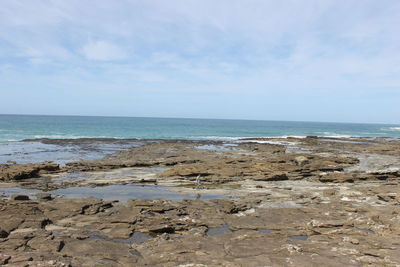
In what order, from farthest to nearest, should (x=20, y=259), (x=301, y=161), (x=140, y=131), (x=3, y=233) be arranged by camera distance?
1. (x=140, y=131)
2. (x=301, y=161)
3. (x=3, y=233)
4. (x=20, y=259)

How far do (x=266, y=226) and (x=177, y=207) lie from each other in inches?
118

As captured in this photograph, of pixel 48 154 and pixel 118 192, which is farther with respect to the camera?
pixel 48 154

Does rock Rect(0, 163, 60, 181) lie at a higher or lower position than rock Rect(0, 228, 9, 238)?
lower

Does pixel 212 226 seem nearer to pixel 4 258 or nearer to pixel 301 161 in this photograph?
pixel 4 258

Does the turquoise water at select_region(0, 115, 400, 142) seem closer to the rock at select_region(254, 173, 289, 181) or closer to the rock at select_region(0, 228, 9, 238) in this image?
the rock at select_region(254, 173, 289, 181)

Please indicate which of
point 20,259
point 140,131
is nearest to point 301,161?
point 20,259

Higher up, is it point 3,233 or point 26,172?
point 3,233

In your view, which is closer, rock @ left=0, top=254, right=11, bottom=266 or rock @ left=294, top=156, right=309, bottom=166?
rock @ left=0, top=254, right=11, bottom=266

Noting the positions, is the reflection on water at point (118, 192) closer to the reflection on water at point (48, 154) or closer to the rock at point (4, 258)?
the rock at point (4, 258)

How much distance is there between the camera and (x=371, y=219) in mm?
8445

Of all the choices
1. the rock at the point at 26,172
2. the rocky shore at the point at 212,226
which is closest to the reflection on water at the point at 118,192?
the rocky shore at the point at 212,226

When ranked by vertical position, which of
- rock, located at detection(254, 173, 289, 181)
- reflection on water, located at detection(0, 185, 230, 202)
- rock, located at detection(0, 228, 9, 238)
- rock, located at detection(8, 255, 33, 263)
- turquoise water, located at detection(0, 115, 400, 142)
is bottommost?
turquoise water, located at detection(0, 115, 400, 142)

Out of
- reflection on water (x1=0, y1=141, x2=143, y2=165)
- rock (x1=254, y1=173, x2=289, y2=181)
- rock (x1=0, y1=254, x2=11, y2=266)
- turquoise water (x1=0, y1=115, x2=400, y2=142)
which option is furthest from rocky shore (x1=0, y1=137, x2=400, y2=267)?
turquoise water (x1=0, y1=115, x2=400, y2=142)

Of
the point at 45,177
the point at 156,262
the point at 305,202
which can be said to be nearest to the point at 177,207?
the point at 156,262
